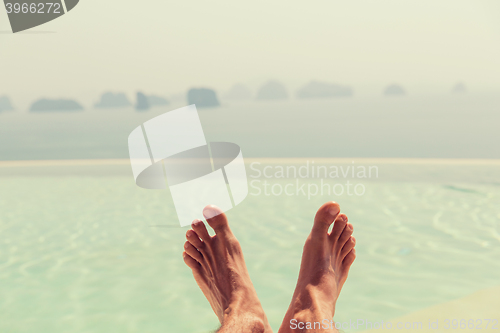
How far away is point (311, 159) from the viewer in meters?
4.34

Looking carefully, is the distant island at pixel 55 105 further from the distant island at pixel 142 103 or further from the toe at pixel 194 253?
the toe at pixel 194 253

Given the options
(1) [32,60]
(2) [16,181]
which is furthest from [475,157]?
(1) [32,60]

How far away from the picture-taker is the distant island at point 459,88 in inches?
253

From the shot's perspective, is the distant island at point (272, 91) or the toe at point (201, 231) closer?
the toe at point (201, 231)

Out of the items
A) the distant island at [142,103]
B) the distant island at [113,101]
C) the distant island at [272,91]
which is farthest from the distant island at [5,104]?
the distant island at [272,91]

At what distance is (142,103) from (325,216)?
6.81 m

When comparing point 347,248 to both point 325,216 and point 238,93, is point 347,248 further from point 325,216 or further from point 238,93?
point 238,93

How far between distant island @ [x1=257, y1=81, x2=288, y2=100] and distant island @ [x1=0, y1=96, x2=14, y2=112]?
17.1 ft

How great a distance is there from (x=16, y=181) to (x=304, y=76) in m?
5.66

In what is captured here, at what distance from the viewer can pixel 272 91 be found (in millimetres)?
7191

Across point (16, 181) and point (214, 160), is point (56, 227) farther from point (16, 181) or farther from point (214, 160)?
point (16, 181)

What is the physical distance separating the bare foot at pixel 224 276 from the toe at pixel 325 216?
13.3 inches

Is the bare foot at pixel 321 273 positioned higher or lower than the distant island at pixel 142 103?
higher

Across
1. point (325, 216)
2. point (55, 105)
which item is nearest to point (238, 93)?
point (55, 105)
